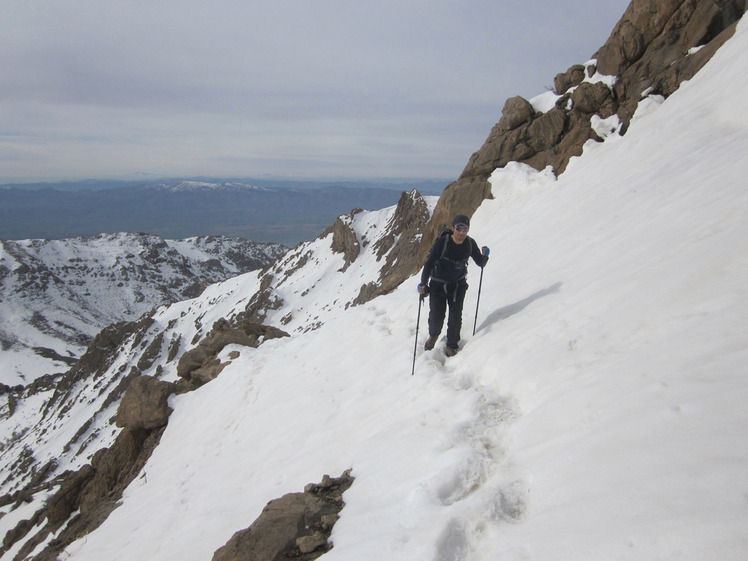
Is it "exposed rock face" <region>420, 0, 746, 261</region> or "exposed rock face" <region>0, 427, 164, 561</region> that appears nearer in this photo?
"exposed rock face" <region>0, 427, 164, 561</region>

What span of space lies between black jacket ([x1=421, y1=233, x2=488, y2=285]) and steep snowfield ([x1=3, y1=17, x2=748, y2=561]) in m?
1.33

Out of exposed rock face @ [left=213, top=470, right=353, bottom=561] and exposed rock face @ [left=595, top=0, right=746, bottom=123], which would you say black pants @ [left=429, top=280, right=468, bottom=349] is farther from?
exposed rock face @ [left=595, top=0, right=746, bottom=123]

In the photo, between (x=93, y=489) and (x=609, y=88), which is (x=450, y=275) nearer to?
(x=93, y=489)

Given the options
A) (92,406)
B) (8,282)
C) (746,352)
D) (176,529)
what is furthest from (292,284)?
(8,282)

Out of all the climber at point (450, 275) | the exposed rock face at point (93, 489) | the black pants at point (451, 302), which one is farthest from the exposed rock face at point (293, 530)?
the exposed rock face at point (93, 489)

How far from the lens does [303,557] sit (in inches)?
175

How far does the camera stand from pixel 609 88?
1597 centimetres

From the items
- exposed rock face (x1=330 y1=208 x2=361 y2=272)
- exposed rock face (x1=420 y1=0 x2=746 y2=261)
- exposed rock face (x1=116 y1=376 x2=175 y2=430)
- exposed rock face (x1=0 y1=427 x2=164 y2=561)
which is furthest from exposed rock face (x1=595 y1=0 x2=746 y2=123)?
exposed rock face (x1=330 y1=208 x2=361 y2=272)

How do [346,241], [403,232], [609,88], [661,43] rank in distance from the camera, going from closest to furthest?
[661,43] < [609,88] < [403,232] < [346,241]

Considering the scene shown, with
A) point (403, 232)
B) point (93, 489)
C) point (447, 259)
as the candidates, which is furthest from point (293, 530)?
point (403, 232)

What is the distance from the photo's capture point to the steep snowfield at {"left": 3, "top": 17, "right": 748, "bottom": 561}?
3.15 metres

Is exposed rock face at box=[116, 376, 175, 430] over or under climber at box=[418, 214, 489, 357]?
under

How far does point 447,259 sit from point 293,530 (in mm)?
4950

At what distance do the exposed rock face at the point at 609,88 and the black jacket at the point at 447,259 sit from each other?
34.8 ft
